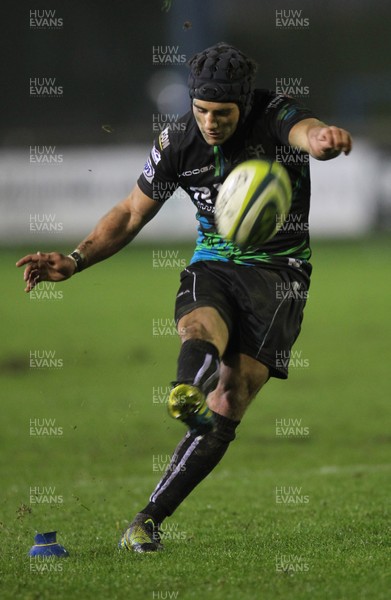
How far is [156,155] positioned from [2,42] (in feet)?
85.0

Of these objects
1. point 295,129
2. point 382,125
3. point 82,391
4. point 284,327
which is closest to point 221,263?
point 284,327

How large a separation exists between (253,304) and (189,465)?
0.91 meters

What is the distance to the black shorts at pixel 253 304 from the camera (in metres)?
5.86

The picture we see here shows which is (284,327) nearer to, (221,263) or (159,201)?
(221,263)

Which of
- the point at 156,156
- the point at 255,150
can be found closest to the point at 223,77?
the point at 255,150

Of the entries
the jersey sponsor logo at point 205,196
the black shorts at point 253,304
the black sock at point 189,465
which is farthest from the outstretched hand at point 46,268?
the black sock at point 189,465

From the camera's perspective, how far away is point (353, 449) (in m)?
9.90

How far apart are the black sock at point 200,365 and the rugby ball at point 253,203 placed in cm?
59

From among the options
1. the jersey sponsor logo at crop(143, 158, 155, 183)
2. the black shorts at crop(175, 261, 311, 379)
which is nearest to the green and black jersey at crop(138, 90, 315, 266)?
the jersey sponsor logo at crop(143, 158, 155, 183)

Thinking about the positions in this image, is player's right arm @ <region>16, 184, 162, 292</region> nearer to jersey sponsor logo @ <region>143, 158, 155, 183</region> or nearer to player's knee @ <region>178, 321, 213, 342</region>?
jersey sponsor logo @ <region>143, 158, 155, 183</region>

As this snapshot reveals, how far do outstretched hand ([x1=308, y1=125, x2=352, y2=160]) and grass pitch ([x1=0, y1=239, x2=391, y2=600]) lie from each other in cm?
189

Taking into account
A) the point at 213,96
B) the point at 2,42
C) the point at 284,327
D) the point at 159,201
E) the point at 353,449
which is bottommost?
the point at 353,449

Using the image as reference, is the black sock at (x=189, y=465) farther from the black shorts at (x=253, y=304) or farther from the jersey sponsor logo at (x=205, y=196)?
the jersey sponsor logo at (x=205, y=196)

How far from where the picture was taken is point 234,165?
5914mm
